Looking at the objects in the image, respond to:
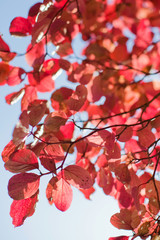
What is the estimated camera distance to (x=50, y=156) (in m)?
0.71

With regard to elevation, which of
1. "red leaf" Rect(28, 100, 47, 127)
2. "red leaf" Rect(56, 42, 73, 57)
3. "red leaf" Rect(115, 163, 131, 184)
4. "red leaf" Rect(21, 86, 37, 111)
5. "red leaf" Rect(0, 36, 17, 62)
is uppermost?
"red leaf" Rect(0, 36, 17, 62)

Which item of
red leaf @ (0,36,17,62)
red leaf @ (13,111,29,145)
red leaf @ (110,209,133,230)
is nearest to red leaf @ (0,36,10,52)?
red leaf @ (0,36,17,62)

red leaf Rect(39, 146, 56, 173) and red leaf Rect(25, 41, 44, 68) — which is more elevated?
red leaf Rect(25, 41, 44, 68)

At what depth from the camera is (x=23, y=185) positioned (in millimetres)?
670

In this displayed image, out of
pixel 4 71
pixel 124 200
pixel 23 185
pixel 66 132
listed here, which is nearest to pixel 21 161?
pixel 23 185

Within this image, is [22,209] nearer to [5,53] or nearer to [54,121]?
[54,121]

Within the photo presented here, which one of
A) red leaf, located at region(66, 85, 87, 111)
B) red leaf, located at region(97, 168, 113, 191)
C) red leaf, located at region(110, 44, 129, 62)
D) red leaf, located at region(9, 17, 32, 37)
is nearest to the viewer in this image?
red leaf, located at region(110, 44, 129, 62)

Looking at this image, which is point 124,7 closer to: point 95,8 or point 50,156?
point 95,8

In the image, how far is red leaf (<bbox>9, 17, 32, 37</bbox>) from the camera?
2.41 feet

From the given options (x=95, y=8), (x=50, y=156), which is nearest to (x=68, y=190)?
(x=50, y=156)

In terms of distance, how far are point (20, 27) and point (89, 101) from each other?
285 mm

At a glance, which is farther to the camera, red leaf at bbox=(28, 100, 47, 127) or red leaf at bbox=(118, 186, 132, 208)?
red leaf at bbox=(118, 186, 132, 208)

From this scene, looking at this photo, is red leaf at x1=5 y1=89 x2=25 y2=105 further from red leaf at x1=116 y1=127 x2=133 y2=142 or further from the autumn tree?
red leaf at x1=116 y1=127 x2=133 y2=142

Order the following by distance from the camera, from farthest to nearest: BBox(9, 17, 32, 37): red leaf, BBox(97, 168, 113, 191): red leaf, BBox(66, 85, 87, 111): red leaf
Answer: BBox(97, 168, 113, 191): red leaf, BBox(9, 17, 32, 37): red leaf, BBox(66, 85, 87, 111): red leaf
